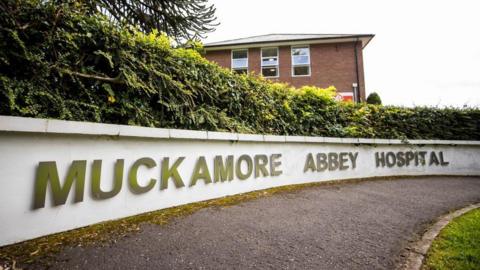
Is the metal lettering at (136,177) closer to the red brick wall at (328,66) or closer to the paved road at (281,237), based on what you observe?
the paved road at (281,237)

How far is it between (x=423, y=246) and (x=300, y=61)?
691 inches

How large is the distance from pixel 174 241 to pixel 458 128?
11146mm

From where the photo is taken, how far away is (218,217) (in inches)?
138

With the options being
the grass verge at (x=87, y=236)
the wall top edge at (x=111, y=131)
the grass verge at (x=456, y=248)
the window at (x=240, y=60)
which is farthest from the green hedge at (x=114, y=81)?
the window at (x=240, y=60)

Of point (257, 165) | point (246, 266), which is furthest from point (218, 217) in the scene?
point (257, 165)

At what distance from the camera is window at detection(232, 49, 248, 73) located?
1948cm

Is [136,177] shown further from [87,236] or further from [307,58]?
[307,58]

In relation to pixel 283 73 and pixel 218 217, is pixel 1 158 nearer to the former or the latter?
pixel 218 217

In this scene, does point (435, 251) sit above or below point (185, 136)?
below

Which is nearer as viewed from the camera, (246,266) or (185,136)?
(246,266)

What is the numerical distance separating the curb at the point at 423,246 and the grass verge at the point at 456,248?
0.15 ft

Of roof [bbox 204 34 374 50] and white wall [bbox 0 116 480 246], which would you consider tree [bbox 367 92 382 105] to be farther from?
white wall [bbox 0 116 480 246]

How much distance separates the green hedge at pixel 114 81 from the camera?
2.64m

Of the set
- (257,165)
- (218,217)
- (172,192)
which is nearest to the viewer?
(218,217)
